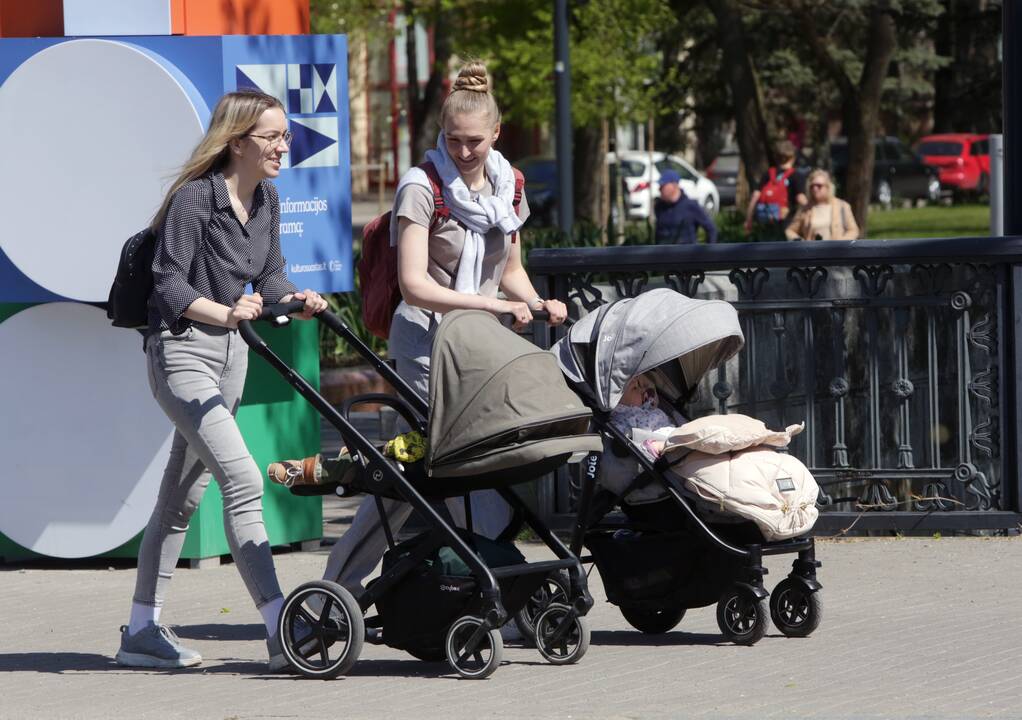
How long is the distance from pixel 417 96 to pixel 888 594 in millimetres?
29148

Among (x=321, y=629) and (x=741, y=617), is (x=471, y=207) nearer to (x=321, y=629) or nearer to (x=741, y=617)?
(x=321, y=629)

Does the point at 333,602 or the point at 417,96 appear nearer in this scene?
the point at 333,602

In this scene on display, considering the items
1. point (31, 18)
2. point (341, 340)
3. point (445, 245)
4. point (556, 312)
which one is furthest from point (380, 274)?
point (341, 340)

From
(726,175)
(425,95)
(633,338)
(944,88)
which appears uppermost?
(944,88)

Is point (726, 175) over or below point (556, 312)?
over

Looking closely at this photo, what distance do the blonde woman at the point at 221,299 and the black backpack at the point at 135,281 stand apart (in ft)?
0.23

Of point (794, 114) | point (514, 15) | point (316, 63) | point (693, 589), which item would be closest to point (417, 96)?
point (514, 15)

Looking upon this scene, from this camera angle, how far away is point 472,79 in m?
5.98

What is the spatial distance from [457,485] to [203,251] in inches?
43.3

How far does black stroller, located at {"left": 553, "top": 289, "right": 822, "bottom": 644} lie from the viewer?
6004 mm

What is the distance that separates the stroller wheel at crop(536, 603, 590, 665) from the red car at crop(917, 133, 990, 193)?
42093 millimetres

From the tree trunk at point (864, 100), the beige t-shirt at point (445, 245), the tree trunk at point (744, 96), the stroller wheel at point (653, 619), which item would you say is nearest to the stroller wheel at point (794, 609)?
the stroller wheel at point (653, 619)

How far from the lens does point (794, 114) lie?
51000 mm

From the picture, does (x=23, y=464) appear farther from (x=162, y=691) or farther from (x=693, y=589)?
(x=693, y=589)
